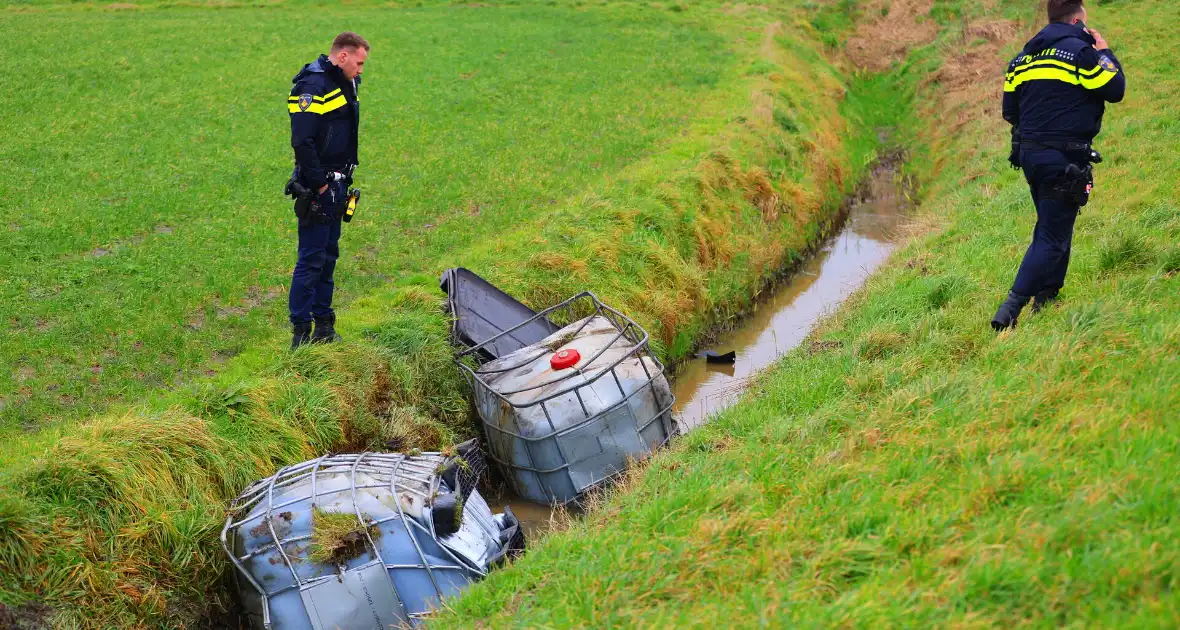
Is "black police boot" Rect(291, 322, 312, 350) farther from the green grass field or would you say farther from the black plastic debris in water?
the black plastic debris in water

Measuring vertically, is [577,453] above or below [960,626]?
below

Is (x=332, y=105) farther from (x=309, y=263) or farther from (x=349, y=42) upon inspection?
(x=309, y=263)

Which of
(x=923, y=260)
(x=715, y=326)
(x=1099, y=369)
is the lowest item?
(x=715, y=326)

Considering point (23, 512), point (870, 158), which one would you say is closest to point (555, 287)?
point (23, 512)

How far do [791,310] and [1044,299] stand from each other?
597 centimetres

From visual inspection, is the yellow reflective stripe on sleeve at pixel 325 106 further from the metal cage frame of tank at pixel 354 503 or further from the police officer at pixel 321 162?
the metal cage frame of tank at pixel 354 503

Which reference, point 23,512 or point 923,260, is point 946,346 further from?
point 23,512

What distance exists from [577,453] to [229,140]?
1158 cm

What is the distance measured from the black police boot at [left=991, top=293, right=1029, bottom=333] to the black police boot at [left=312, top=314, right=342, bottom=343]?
5.73 metres

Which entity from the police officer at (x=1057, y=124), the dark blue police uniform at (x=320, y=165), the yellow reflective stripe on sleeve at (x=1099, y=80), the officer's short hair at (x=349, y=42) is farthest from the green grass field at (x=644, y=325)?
the officer's short hair at (x=349, y=42)

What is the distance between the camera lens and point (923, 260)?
10.9 m

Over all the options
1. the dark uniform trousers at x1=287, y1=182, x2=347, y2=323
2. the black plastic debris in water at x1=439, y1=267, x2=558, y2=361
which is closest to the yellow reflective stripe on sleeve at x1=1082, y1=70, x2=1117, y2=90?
the black plastic debris in water at x1=439, y1=267, x2=558, y2=361

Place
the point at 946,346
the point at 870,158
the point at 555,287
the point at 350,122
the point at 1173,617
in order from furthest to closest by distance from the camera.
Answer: the point at 870,158 → the point at 555,287 → the point at 350,122 → the point at 946,346 → the point at 1173,617

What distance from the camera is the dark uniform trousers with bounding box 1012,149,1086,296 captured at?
692cm
